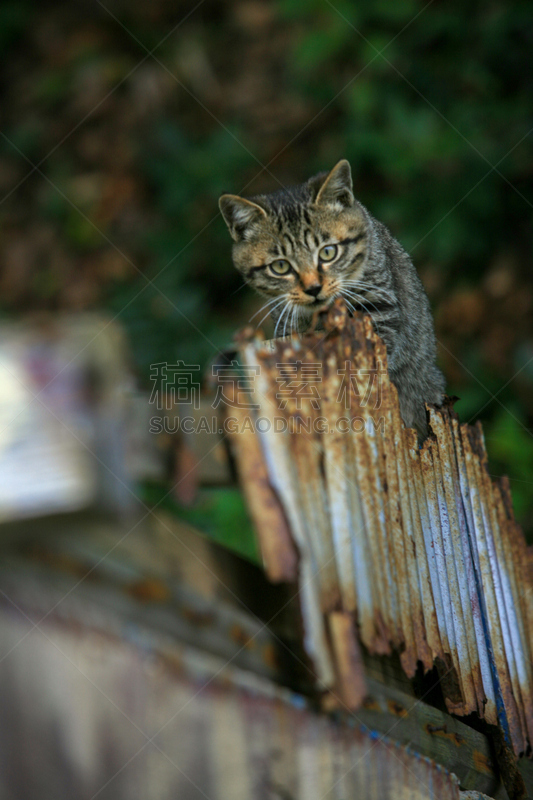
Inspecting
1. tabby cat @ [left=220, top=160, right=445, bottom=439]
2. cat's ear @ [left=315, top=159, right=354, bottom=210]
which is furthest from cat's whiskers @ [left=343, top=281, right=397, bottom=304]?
cat's ear @ [left=315, top=159, right=354, bottom=210]

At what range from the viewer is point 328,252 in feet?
2.78

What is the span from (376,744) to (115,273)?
14.2 ft

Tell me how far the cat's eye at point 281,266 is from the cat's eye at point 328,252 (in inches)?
1.6

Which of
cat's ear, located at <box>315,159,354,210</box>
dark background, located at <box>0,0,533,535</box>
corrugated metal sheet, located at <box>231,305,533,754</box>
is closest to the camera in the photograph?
corrugated metal sheet, located at <box>231,305,533,754</box>

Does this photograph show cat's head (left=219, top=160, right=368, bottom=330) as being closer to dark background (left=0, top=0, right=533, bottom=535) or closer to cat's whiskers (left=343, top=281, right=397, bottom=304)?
cat's whiskers (left=343, top=281, right=397, bottom=304)

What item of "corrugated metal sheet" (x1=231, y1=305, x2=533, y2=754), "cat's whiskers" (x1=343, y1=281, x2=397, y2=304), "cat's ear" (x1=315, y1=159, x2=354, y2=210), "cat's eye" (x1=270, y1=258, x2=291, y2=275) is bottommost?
"corrugated metal sheet" (x1=231, y1=305, x2=533, y2=754)

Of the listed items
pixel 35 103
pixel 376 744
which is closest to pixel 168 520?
pixel 376 744

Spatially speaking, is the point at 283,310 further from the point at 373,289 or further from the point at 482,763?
the point at 482,763

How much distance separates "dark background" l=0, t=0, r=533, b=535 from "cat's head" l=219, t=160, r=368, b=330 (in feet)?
0.71

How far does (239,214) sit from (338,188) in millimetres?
121

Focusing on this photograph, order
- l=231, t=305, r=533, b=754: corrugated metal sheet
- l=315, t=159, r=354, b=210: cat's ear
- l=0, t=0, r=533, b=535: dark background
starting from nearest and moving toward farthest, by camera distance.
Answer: l=231, t=305, r=533, b=754: corrugated metal sheet
l=315, t=159, r=354, b=210: cat's ear
l=0, t=0, r=533, b=535: dark background

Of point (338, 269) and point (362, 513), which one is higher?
point (338, 269)

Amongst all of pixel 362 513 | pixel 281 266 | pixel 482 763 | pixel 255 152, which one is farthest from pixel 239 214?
pixel 255 152

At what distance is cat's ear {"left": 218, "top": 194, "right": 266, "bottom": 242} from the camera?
84cm
